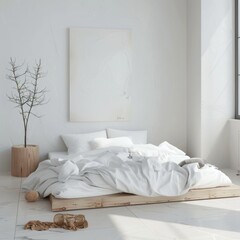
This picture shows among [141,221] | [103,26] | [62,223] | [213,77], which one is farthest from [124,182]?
[103,26]

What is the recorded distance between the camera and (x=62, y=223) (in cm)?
319

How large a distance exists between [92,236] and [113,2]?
4.30 metres

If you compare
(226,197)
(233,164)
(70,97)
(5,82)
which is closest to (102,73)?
(70,97)

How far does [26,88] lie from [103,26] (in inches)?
62.3

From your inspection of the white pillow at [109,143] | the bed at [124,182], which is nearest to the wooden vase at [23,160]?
the white pillow at [109,143]

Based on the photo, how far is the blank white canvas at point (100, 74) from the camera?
6105 millimetres

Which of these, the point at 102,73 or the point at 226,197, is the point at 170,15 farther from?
the point at 226,197

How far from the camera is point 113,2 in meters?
6.23

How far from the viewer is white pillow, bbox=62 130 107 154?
5781 millimetres

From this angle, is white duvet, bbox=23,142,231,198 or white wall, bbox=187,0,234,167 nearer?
white duvet, bbox=23,142,231,198

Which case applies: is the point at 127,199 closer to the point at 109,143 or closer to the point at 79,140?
the point at 109,143

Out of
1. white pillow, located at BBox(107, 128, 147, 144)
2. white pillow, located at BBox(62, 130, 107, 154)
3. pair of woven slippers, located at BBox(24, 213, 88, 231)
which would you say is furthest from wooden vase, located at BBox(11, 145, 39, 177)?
pair of woven slippers, located at BBox(24, 213, 88, 231)

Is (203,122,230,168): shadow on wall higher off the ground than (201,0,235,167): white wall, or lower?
lower

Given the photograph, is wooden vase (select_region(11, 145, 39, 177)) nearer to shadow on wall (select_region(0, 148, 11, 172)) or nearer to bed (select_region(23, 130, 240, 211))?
shadow on wall (select_region(0, 148, 11, 172))
